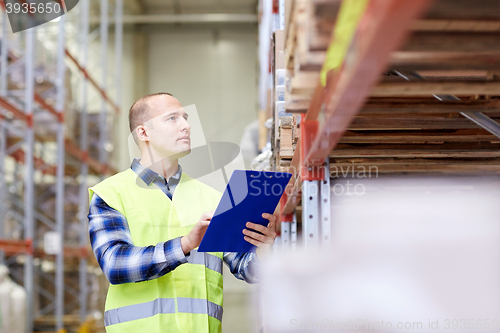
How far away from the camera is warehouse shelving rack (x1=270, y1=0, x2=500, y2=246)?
102cm

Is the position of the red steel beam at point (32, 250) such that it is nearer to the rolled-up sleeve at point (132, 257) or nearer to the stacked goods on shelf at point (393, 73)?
the rolled-up sleeve at point (132, 257)

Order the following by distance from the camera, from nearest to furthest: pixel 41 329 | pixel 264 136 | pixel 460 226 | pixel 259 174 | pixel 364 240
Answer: pixel 259 174 < pixel 364 240 < pixel 460 226 < pixel 264 136 < pixel 41 329

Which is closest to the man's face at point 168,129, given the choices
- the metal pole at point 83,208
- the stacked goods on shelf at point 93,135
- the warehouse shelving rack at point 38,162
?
the warehouse shelving rack at point 38,162

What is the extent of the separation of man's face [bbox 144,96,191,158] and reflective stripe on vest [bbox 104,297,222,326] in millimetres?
809

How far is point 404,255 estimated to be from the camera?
226cm

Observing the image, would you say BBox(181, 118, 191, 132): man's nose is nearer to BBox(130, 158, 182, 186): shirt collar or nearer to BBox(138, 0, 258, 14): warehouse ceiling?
BBox(130, 158, 182, 186): shirt collar

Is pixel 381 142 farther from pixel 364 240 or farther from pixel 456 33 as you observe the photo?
pixel 456 33

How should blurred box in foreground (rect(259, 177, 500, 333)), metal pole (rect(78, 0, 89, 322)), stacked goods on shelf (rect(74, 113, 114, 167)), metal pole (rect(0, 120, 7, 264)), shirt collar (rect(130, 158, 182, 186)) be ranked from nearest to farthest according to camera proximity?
blurred box in foreground (rect(259, 177, 500, 333)), shirt collar (rect(130, 158, 182, 186)), metal pole (rect(0, 120, 7, 264)), metal pole (rect(78, 0, 89, 322)), stacked goods on shelf (rect(74, 113, 114, 167))

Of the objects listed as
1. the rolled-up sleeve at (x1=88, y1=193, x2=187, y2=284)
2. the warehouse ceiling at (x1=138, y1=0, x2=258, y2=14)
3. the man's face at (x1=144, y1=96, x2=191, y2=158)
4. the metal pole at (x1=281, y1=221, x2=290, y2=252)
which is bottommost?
the rolled-up sleeve at (x1=88, y1=193, x2=187, y2=284)

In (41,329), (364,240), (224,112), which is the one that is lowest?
(41,329)

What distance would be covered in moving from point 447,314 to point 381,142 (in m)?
0.87

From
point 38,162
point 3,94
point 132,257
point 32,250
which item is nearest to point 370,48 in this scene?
point 132,257

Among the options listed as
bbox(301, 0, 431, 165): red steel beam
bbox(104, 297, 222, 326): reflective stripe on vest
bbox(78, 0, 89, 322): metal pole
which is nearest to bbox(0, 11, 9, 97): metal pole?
bbox(78, 0, 89, 322): metal pole

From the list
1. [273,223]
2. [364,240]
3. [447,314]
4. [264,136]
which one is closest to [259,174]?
[273,223]
